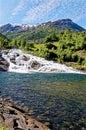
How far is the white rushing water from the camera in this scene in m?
140

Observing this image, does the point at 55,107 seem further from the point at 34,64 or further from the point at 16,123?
the point at 34,64

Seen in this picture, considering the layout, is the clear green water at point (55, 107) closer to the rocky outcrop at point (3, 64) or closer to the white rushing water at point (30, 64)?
the rocky outcrop at point (3, 64)

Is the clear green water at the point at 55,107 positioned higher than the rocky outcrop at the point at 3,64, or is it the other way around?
the rocky outcrop at the point at 3,64

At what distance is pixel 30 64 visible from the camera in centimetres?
14412

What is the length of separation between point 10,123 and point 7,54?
122618mm

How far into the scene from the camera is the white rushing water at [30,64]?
13988 centimetres

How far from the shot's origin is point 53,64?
145375 millimetres

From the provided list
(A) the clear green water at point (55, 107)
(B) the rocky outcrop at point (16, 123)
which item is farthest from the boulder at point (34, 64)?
(B) the rocky outcrop at point (16, 123)

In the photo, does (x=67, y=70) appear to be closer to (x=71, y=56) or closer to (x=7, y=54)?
(x=71, y=56)

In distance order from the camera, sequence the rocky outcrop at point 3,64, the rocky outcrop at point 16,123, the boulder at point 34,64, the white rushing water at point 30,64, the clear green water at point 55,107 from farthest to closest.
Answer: the boulder at point 34,64, the white rushing water at point 30,64, the rocky outcrop at point 3,64, the clear green water at point 55,107, the rocky outcrop at point 16,123

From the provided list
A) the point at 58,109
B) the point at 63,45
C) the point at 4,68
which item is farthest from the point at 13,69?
the point at 58,109

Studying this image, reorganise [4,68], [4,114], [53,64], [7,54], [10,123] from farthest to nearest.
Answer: [7,54], [53,64], [4,68], [4,114], [10,123]

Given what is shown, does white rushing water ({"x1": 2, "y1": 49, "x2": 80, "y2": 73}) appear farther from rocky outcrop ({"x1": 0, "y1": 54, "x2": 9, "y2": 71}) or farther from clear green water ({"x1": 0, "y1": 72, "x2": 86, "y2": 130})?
clear green water ({"x1": 0, "y1": 72, "x2": 86, "y2": 130})

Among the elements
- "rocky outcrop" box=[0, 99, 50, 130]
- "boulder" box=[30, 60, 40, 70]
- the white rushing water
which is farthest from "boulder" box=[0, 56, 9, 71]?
"rocky outcrop" box=[0, 99, 50, 130]
